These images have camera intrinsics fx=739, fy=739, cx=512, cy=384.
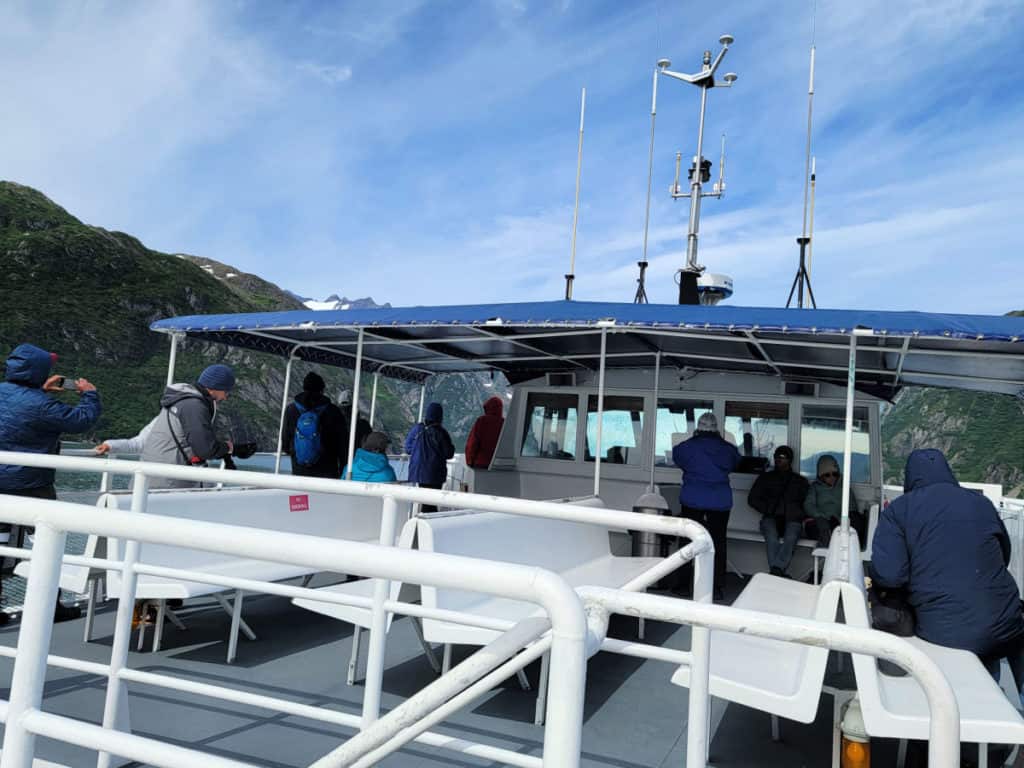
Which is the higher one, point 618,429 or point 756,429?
point 756,429

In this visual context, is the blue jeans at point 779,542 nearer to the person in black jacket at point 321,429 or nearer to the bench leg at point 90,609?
the person in black jacket at point 321,429

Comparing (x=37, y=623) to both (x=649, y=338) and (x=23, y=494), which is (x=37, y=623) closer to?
(x=23, y=494)

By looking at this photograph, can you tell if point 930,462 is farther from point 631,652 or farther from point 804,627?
point 804,627

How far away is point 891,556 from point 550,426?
5.91m

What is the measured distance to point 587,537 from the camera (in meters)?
5.69

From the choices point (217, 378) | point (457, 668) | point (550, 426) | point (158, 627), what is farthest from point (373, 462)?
point (457, 668)

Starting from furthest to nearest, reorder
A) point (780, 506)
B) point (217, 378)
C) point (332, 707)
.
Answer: point (780, 506)
point (217, 378)
point (332, 707)

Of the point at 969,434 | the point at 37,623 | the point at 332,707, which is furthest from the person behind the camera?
the point at 969,434

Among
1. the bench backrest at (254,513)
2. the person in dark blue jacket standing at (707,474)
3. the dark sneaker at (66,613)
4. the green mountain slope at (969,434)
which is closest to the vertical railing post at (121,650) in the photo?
the bench backrest at (254,513)

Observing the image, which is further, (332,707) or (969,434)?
(969,434)

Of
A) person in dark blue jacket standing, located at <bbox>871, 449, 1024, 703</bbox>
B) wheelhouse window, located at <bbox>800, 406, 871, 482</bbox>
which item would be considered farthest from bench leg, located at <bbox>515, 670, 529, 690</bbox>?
wheelhouse window, located at <bbox>800, 406, 871, 482</bbox>

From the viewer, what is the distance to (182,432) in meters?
4.81

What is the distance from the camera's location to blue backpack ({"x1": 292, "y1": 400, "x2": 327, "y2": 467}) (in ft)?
23.0

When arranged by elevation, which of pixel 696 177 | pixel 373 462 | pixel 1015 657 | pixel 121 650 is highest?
pixel 696 177
